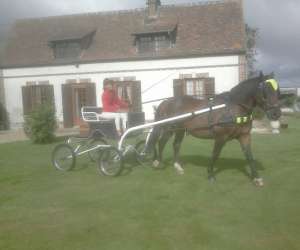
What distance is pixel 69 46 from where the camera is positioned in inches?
858

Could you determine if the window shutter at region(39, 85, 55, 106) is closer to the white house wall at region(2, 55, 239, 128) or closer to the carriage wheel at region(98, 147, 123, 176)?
the white house wall at region(2, 55, 239, 128)

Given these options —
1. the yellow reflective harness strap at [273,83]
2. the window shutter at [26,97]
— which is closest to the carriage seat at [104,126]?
the yellow reflective harness strap at [273,83]

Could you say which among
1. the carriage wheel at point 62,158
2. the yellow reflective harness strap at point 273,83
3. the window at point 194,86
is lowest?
the carriage wheel at point 62,158

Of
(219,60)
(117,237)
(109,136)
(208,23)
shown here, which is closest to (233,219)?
(117,237)

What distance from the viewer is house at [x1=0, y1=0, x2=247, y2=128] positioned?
19.9 metres

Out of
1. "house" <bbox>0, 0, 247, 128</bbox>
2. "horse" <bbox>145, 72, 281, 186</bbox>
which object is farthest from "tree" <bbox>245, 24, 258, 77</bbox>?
"horse" <bbox>145, 72, 281, 186</bbox>

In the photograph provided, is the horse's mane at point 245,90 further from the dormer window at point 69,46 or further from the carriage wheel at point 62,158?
the dormer window at point 69,46

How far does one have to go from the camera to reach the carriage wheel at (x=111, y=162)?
25.8 feet

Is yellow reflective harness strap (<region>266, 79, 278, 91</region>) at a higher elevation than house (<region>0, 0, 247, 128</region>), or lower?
lower

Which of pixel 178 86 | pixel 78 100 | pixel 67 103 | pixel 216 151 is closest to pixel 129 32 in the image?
pixel 178 86

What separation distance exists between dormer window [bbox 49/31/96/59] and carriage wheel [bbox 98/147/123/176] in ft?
47.9

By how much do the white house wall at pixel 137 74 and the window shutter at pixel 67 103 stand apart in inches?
17.3

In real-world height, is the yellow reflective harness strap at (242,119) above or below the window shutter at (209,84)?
below

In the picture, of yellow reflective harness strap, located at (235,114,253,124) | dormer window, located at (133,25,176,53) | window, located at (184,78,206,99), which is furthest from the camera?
dormer window, located at (133,25,176,53)
